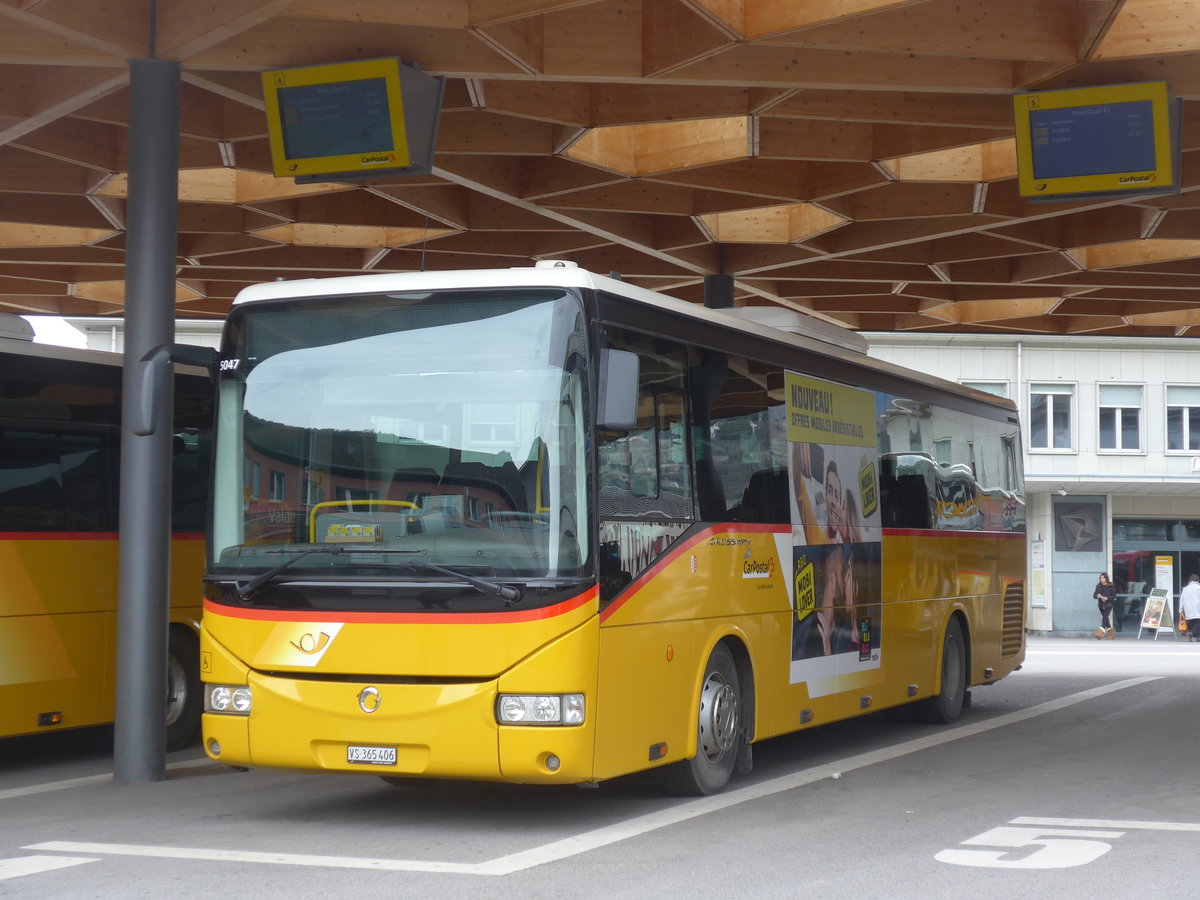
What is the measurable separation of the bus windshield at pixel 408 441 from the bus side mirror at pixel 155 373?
1.44ft

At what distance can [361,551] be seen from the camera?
29.3ft

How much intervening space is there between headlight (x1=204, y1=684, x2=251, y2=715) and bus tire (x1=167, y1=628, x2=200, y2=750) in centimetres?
404

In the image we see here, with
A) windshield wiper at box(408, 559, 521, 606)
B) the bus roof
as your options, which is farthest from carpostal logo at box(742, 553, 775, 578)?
windshield wiper at box(408, 559, 521, 606)

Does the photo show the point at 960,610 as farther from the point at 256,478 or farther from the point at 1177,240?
the point at 256,478

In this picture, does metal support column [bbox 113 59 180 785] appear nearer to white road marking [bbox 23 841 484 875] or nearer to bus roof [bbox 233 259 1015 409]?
bus roof [bbox 233 259 1015 409]

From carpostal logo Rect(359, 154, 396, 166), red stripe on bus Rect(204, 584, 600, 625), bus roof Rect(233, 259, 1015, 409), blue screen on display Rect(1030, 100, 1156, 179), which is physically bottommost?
red stripe on bus Rect(204, 584, 600, 625)

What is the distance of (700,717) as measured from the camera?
10234 millimetres

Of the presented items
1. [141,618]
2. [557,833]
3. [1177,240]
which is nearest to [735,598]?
[557,833]

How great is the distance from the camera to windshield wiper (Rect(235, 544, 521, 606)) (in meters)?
8.61

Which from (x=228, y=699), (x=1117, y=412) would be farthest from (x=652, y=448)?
(x=1117, y=412)

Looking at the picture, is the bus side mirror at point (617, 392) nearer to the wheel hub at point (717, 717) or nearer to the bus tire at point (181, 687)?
the wheel hub at point (717, 717)

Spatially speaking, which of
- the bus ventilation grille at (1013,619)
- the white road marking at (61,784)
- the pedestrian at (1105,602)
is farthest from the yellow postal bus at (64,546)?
the pedestrian at (1105,602)

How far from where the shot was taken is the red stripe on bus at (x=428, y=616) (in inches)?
339

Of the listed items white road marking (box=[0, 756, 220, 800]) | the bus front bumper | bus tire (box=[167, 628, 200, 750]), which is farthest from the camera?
bus tire (box=[167, 628, 200, 750])
